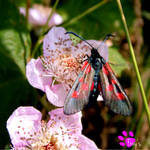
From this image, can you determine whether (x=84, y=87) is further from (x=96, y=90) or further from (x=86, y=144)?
(x=86, y=144)

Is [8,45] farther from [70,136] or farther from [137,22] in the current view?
[137,22]

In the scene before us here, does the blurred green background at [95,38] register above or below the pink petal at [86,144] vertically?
above

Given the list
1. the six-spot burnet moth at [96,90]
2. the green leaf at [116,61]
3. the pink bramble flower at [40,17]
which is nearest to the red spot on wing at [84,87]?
the six-spot burnet moth at [96,90]

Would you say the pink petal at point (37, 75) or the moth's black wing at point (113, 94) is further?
the pink petal at point (37, 75)

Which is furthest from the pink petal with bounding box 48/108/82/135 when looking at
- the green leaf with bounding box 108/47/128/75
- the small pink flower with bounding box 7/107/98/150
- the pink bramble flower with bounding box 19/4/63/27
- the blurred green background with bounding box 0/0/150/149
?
the pink bramble flower with bounding box 19/4/63/27

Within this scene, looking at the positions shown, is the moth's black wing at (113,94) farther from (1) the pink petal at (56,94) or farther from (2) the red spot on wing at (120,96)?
(1) the pink petal at (56,94)

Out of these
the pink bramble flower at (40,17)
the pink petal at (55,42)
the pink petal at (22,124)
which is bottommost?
the pink petal at (22,124)
